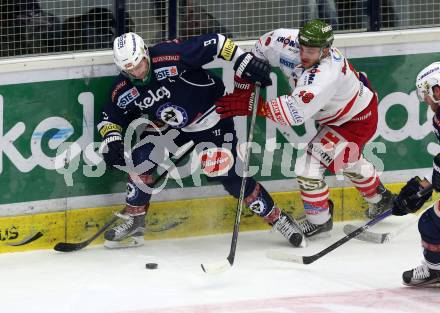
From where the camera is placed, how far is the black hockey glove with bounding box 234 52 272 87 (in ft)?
21.0

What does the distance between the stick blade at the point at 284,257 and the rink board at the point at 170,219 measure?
67 centimetres

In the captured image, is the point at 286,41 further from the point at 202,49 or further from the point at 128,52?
the point at 128,52

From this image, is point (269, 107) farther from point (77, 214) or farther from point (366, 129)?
point (77, 214)

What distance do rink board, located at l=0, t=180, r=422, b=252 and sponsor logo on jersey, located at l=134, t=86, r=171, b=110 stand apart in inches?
26.0

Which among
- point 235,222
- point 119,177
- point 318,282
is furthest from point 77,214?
point 318,282

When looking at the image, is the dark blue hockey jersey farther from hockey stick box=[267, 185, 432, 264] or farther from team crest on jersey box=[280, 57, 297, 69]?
hockey stick box=[267, 185, 432, 264]

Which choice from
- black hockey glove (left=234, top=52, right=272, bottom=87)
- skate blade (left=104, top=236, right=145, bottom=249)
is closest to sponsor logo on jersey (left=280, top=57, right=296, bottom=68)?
black hockey glove (left=234, top=52, right=272, bottom=87)

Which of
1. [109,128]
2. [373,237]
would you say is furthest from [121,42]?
[373,237]

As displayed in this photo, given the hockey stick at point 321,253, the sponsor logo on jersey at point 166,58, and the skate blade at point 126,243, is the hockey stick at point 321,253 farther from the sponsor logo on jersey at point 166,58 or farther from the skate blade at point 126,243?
the sponsor logo on jersey at point 166,58

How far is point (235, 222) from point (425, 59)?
1.63 metres

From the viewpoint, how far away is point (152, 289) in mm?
5926

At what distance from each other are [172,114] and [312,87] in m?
0.80

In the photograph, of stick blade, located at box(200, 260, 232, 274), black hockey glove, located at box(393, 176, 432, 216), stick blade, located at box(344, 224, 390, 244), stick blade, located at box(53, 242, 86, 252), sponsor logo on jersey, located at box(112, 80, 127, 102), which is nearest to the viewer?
black hockey glove, located at box(393, 176, 432, 216)

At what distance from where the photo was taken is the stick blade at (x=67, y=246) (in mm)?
6605
